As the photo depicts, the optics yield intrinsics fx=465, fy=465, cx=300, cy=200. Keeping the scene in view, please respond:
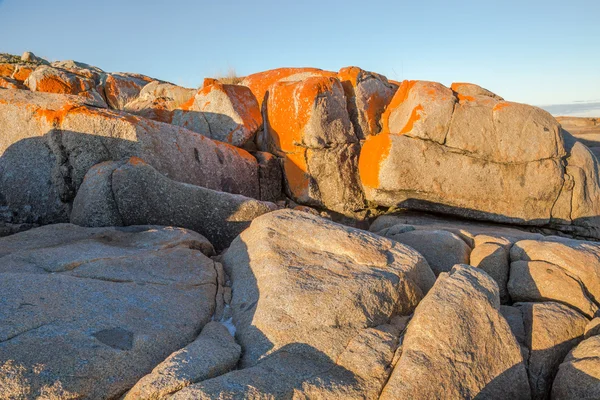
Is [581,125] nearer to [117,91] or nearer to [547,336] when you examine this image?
[117,91]

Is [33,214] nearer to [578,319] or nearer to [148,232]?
[148,232]

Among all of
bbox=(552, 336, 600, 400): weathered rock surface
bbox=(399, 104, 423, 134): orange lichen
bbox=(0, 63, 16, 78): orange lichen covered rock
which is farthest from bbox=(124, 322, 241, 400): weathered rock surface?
bbox=(0, 63, 16, 78): orange lichen covered rock

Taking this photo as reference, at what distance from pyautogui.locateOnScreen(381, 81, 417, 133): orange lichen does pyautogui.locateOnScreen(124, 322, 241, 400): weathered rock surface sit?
8.24m

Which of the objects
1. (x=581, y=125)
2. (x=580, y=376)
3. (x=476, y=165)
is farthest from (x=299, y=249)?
(x=581, y=125)

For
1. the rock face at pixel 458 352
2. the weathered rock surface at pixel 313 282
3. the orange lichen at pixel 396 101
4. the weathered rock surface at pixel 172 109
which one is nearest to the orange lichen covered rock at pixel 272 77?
the weathered rock surface at pixel 172 109

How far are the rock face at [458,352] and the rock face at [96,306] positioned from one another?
75.0 inches

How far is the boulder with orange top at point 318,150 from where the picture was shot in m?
10.6

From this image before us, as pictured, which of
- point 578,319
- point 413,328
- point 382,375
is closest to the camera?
point 382,375

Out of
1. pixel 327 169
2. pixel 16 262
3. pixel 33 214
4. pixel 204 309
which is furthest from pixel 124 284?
pixel 327 169

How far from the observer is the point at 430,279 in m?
5.29

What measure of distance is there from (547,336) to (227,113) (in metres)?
8.39

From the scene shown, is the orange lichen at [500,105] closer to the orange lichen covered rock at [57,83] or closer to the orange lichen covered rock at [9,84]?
the orange lichen covered rock at [57,83]

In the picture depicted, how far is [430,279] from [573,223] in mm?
7091

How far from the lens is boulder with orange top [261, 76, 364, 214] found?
1057 centimetres
